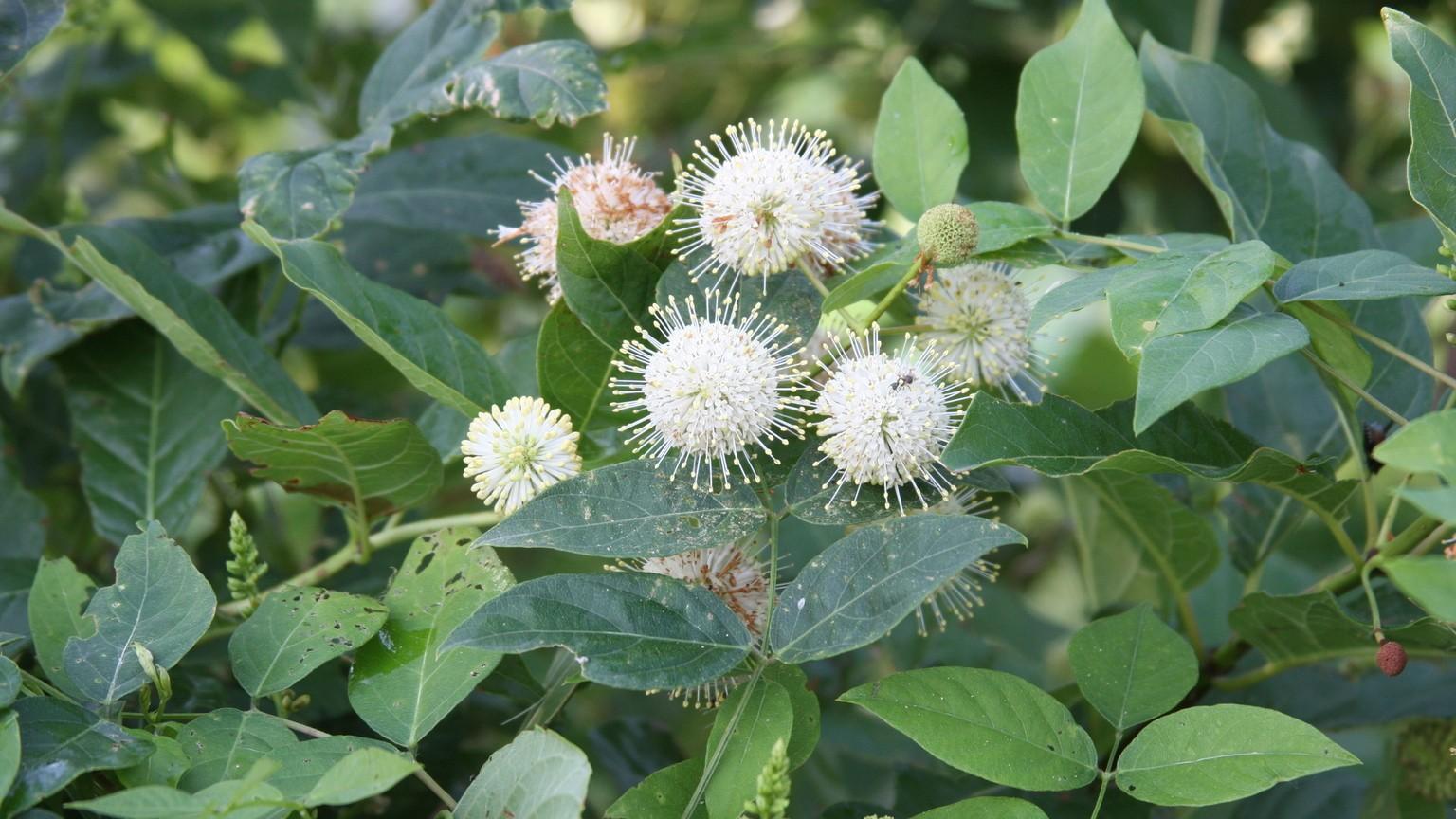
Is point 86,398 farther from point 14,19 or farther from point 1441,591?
point 1441,591

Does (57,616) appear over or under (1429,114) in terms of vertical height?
under

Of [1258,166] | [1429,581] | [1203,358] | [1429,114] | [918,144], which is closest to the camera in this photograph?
[1429,581]

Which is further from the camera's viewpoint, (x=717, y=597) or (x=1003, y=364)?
(x=1003, y=364)

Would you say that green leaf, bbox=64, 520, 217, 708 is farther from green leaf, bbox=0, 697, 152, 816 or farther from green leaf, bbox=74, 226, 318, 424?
green leaf, bbox=74, 226, 318, 424

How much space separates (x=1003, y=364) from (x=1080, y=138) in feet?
0.73

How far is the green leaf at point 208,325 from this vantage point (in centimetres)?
119

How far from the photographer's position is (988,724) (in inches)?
36.5

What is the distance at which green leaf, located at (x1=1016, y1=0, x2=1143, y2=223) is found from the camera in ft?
3.62

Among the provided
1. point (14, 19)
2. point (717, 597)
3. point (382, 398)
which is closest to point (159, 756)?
point (717, 597)

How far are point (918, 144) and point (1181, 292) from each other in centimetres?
35

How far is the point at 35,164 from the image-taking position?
195cm

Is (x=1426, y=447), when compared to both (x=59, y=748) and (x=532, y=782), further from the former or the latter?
(x=59, y=748)

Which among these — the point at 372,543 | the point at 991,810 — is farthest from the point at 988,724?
the point at 372,543

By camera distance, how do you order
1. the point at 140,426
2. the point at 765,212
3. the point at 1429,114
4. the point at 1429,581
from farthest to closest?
the point at 140,426, the point at 765,212, the point at 1429,114, the point at 1429,581
